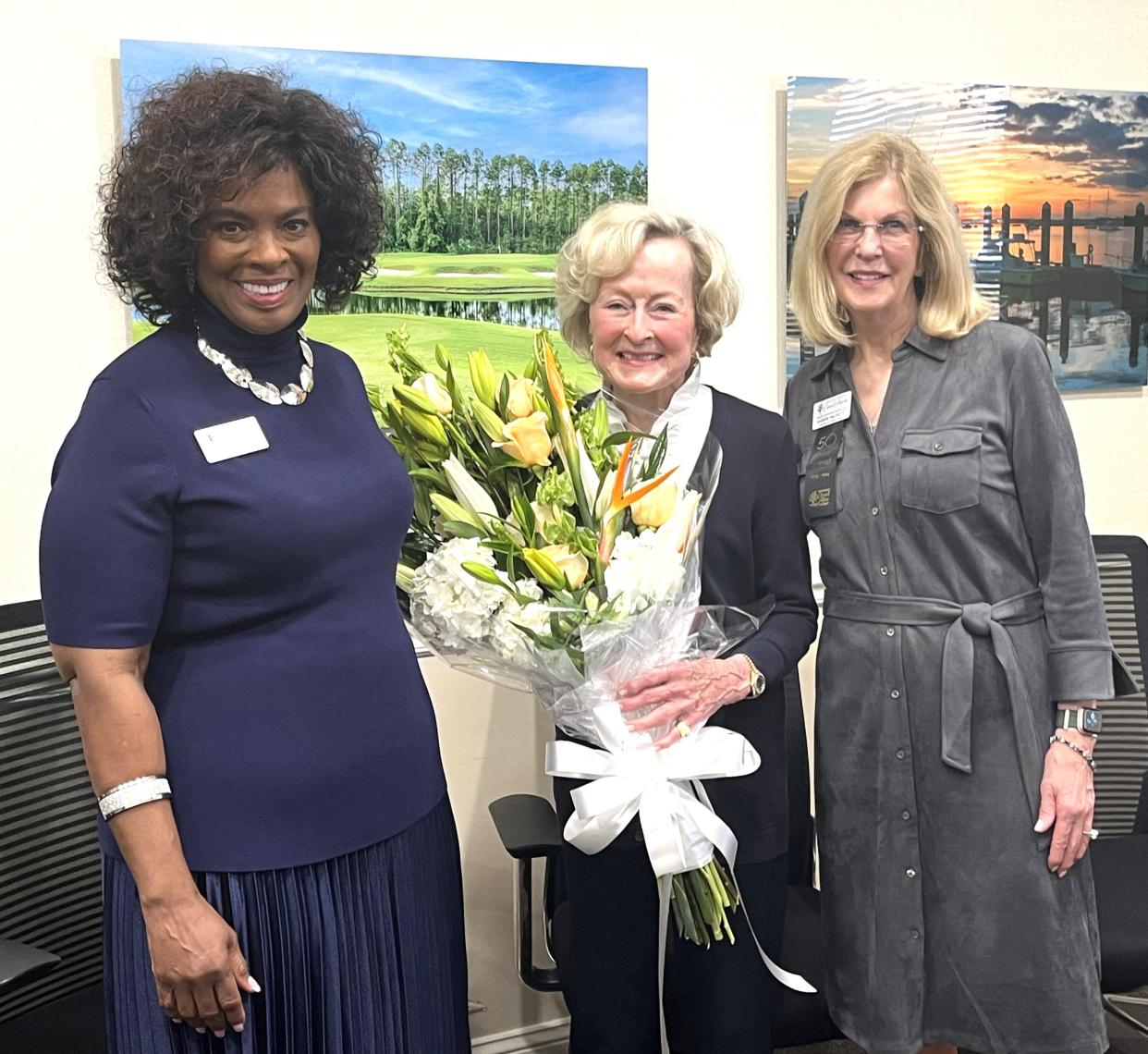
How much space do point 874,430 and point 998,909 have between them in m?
0.76

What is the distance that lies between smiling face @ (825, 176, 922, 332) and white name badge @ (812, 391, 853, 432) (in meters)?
0.14

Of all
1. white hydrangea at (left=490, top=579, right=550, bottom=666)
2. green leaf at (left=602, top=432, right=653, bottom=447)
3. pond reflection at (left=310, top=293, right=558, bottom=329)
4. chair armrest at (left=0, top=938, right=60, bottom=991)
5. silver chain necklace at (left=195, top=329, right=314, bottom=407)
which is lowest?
chair armrest at (left=0, top=938, right=60, bottom=991)

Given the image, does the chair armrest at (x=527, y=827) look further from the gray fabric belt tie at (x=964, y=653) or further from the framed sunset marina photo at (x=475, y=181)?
the framed sunset marina photo at (x=475, y=181)

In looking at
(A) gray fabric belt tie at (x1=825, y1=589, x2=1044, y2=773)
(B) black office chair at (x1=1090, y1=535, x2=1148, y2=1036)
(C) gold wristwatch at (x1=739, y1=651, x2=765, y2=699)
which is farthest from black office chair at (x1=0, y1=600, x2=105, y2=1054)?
(B) black office chair at (x1=1090, y1=535, x2=1148, y2=1036)

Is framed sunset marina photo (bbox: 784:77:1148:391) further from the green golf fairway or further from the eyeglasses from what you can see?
the eyeglasses

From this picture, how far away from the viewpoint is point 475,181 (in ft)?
7.99

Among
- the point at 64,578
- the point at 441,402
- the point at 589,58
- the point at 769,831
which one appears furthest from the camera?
the point at 589,58

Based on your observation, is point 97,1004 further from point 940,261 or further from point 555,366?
point 940,261

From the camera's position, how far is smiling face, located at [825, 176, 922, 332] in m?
1.83

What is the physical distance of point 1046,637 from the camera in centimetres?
184

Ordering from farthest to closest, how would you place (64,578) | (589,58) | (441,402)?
(589,58), (441,402), (64,578)

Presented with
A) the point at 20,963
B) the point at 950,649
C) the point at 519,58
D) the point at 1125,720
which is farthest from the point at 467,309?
the point at 1125,720

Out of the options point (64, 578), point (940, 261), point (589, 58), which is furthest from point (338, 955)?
point (589, 58)

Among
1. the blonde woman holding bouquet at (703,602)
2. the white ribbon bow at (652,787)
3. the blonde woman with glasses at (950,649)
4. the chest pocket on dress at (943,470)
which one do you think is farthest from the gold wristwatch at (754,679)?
the chest pocket on dress at (943,470)
